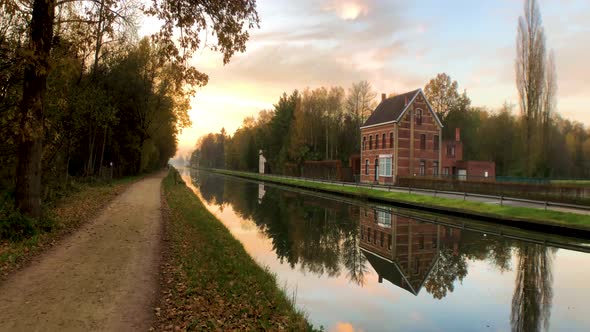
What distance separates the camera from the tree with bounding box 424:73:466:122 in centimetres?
6669

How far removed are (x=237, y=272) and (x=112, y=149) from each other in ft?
112

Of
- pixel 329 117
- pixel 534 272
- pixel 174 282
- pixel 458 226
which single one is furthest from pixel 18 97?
pixel 329 117

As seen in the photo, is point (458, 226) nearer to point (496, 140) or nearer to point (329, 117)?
point (329, 117)

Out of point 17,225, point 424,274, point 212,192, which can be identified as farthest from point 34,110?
point 212,192

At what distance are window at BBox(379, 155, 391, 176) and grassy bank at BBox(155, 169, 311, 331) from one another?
32786 millimetres

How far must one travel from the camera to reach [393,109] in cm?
4372

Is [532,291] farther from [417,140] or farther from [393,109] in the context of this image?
[393,109]

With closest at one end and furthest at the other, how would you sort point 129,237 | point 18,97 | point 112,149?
point 129,237 → point 18,97 → point 112,149

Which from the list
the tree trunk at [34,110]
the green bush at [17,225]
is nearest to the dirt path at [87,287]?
the green bush at [17,225]

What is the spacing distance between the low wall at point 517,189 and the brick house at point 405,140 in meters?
7.88

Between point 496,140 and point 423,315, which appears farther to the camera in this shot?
point 496,140

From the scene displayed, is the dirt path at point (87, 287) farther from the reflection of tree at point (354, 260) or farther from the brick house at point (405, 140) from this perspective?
the brick house at point (405, 140)

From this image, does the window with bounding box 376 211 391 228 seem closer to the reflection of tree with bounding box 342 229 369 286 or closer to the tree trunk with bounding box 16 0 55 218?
the reflection of tree with bounding box 342 229 369 286

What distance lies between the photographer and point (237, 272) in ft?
29.5
